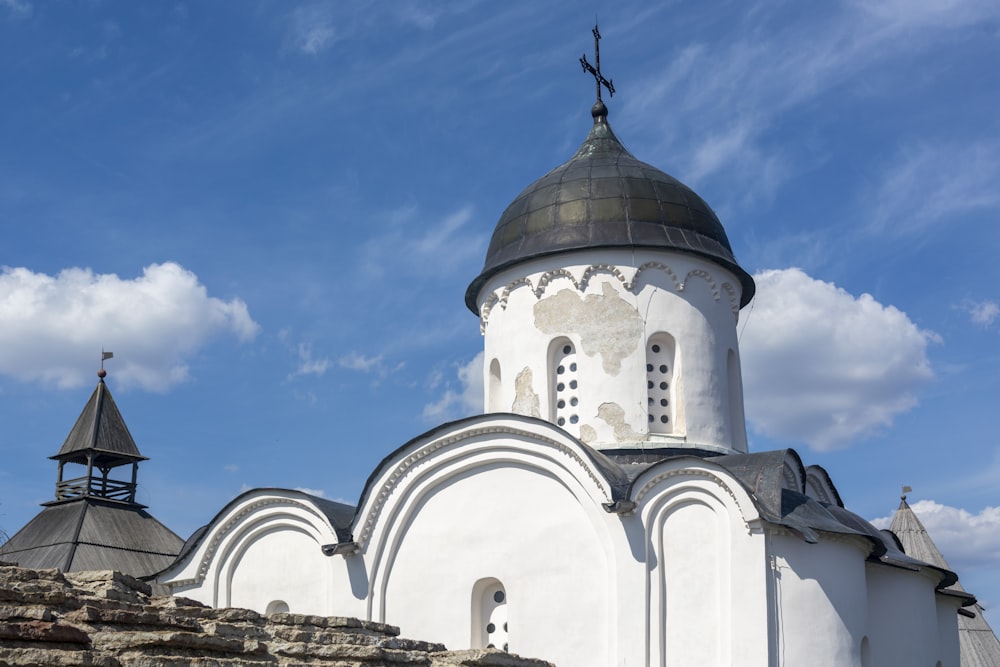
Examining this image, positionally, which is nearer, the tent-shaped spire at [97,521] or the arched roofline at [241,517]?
the arched roofline at [241,517]

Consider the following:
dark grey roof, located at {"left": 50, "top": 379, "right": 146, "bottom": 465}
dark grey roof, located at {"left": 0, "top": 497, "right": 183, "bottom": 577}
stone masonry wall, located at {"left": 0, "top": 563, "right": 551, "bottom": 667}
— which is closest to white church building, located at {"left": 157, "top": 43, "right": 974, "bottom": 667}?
stone masonry wall, located at {"left": 0, "top": 563, "right": 551, "bottom": 667}

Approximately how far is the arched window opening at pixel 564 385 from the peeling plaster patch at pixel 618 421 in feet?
1.26

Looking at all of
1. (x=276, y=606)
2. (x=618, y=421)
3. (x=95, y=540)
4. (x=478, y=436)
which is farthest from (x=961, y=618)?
(x=95, y=540)

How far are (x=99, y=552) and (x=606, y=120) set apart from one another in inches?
465

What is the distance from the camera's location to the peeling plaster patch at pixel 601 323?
1627 centimetres

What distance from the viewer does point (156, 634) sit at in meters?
8.48

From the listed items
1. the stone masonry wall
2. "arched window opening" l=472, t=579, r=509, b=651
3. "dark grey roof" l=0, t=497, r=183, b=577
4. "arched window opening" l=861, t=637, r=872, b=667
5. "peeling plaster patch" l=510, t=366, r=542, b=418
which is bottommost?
the stone masonry wall

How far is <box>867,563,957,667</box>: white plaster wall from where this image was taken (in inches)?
592

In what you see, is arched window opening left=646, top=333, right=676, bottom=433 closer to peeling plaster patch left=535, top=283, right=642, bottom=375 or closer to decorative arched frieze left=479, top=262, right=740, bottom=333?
peeling plaster patch left=535, top=283, right=642, bottom=375

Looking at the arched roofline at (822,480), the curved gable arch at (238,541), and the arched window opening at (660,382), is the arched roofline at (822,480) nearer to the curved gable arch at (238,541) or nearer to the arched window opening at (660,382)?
the arched window opening at (660,382)

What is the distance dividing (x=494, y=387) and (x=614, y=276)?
2440 mm

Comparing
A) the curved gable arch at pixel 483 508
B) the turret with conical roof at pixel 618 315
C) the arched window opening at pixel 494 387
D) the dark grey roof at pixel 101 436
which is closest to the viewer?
the curved gable arch at pixel 483 508

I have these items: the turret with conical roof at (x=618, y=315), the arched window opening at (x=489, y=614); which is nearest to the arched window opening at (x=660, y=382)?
the turret with conical roof at (x=618, y=315)

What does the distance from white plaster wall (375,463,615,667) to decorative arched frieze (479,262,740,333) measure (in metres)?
2.95
